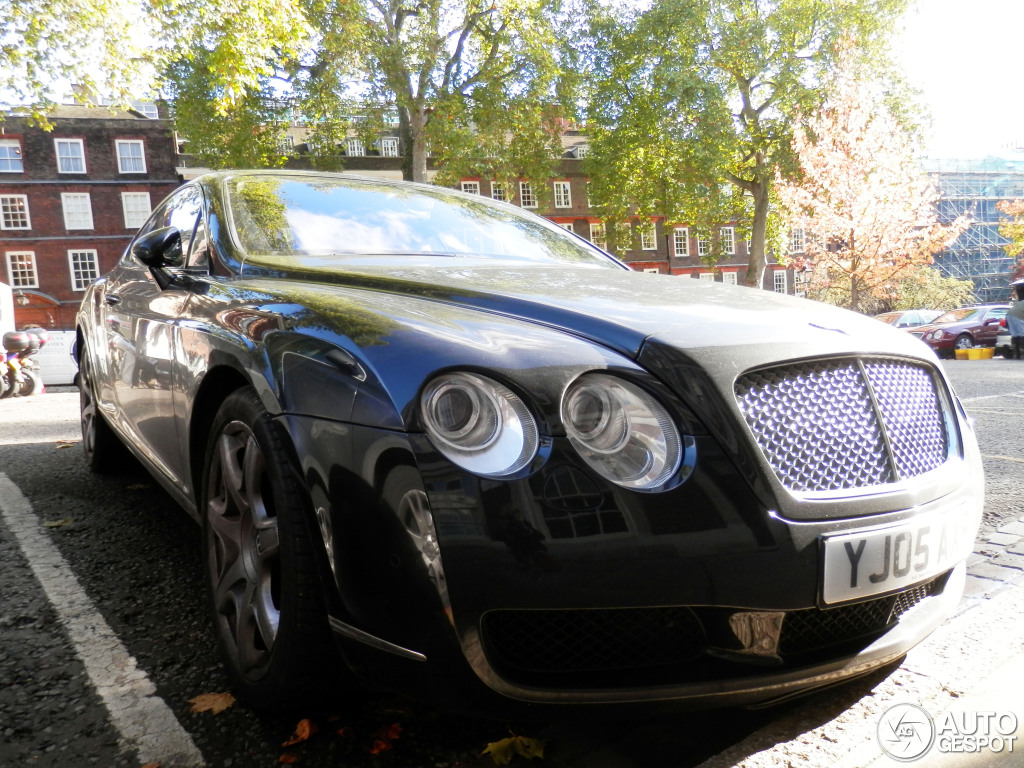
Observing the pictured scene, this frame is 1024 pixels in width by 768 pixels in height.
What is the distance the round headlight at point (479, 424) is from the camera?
4.91 feet

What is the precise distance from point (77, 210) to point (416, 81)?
25.1 meters

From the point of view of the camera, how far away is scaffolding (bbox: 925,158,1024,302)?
203 ft

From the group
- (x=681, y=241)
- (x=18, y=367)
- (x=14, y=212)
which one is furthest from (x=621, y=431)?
(x=681, y=241)

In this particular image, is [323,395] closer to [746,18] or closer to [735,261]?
[746,18]

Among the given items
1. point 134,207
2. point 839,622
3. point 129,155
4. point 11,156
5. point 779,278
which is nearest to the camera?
point 839,622

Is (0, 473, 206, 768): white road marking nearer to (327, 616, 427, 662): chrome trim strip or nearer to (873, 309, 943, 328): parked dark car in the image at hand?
(327, 616, 427, 662): chrome trim strip

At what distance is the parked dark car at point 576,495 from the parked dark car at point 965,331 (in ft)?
70.9

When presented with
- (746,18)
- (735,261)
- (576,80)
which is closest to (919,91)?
(746,18)

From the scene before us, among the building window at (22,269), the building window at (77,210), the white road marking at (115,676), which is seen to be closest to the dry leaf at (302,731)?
the white road marking at (115,676)

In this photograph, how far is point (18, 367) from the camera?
1189 cm

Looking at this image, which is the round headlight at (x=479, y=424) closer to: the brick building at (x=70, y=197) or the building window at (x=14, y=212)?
the brick building at (x=70, y=197)

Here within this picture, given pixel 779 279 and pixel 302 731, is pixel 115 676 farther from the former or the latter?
pixel 779 279

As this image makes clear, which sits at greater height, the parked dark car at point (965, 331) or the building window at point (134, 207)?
the building window at point (134, 207)

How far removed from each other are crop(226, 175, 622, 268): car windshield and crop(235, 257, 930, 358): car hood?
0.26m
